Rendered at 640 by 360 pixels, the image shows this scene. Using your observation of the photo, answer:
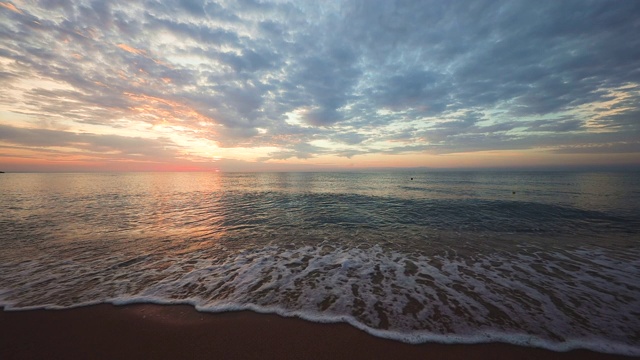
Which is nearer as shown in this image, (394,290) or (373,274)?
(394,290)

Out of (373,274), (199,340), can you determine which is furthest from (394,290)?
(199,340)

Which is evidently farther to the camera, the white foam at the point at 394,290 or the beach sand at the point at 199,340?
the white foam at the point at 394,290

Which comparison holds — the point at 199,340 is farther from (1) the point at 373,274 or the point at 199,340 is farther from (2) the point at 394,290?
(1) the point at 373,274

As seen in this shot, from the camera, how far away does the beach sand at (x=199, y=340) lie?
13.8 ft

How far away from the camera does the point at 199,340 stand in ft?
14.9

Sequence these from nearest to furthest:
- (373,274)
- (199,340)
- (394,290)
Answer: (199,340)
(394,290)
(373,274)

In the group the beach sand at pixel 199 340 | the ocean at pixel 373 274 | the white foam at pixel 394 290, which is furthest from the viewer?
the ocean at pixel 373 274

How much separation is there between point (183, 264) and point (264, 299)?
→ 4.42 metres

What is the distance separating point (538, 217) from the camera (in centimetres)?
1802

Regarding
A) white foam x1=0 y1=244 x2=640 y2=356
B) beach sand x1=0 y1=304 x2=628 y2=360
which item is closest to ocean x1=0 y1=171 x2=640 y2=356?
white foam x1=0 y1=244 x2=640 y2=356

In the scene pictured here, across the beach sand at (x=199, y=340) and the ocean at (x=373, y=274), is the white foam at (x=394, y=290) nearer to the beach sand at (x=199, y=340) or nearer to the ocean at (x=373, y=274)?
the ocean at (x=373, y=274)

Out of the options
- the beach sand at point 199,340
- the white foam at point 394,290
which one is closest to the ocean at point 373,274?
the white foam at point 394,290

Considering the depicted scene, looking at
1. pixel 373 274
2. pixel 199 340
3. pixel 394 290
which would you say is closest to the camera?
pixel 199 340

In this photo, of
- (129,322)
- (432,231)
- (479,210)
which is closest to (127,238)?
(129,322)
